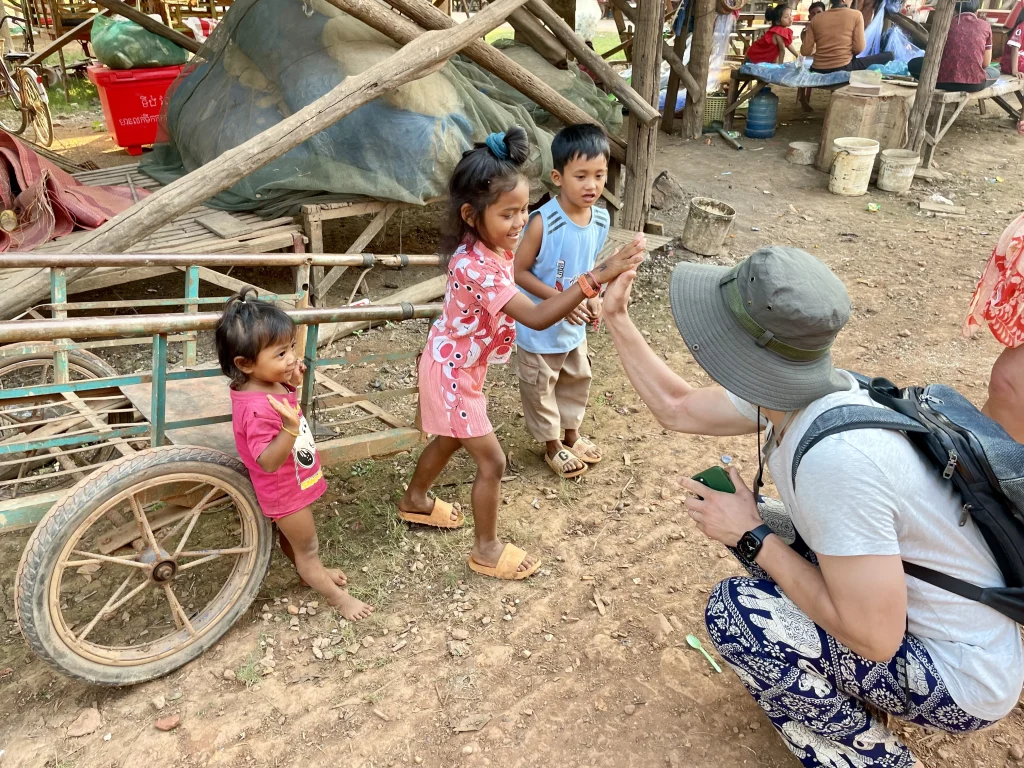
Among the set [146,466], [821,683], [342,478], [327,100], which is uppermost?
[327,100]

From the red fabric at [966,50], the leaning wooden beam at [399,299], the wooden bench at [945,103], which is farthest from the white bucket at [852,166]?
the leaning wooden beam at [399,299]

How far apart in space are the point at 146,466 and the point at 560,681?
1.45 meters

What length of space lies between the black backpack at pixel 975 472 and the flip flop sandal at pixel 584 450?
1932mm

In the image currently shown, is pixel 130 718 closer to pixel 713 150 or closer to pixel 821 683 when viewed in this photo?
pixel 821 683

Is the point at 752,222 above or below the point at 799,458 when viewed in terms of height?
below

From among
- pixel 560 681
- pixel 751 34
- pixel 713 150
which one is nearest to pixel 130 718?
pixel 560 681

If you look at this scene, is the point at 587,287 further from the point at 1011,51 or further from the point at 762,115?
the point at 1011,51

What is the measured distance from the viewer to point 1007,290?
2.44 meters

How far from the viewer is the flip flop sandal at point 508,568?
9.07ft

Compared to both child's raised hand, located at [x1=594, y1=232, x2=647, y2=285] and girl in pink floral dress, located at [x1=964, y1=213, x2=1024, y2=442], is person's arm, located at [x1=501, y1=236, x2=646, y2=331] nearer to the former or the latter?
child's raised hand, located at [x1=594, y1=232, x2=647, y2=285]

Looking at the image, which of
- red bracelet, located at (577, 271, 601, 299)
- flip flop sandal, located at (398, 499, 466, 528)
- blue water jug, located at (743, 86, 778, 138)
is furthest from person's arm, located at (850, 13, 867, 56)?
flip flop sandal, located at (398, 499, 466, 528)

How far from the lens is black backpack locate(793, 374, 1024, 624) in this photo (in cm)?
156

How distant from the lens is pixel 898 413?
164 cm

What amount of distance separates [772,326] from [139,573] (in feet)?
7.84
